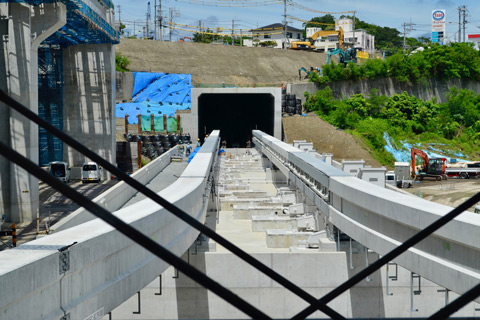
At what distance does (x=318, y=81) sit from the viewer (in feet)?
244

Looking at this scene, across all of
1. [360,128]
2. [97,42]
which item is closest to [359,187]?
[97,42]

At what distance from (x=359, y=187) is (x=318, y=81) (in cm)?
5867

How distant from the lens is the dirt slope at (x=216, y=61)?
9656cm

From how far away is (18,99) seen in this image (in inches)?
1158

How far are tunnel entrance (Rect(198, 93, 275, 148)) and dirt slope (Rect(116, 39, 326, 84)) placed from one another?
12.9 meters

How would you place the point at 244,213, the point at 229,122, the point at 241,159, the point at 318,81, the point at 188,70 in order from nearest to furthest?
1. the point at 244,213
2. the point at 241,159
3. the point at 318,81
4. the point at 229,122
5. the point at 188,70

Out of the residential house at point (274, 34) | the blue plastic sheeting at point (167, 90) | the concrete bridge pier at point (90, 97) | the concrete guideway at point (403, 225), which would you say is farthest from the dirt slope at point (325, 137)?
the residential house at point (274, 34)

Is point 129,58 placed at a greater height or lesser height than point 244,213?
greater

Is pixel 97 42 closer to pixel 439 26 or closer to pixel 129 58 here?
pixel 129 58

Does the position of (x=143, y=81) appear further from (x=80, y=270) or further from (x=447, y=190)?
(x=80, y=270)

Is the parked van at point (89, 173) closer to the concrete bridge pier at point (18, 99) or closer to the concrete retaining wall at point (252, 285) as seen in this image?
the concrete bridge pier at point (18, 99)

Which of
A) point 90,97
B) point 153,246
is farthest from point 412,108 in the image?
point 153,246

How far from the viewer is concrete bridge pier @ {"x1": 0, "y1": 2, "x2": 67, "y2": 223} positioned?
29.4 m

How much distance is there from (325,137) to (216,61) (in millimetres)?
→ 43208
